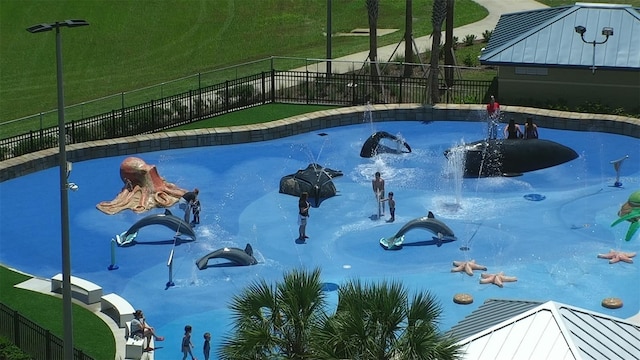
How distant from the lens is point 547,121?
45.4 metres

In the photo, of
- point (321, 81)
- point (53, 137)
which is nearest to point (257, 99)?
point (321, 81)

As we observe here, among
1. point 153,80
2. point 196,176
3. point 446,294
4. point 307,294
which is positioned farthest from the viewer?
point 153,80

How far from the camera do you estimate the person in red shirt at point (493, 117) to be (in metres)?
44.4

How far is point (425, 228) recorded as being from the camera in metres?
33.3

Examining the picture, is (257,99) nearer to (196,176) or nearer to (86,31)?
(196,176)

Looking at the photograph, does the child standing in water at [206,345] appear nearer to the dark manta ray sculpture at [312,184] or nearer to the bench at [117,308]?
A: the bench at [117,308]

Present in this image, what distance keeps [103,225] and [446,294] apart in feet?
35.9

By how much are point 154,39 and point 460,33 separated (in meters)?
16.7

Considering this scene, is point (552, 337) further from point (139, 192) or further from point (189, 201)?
point (139, 192)

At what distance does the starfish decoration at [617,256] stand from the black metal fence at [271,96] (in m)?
16.4

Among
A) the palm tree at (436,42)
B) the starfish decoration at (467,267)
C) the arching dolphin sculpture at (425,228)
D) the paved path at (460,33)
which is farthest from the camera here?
the paved path at (460,33)

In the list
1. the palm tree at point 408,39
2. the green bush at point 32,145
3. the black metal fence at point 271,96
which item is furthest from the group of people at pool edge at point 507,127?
the green bush at point 32,145

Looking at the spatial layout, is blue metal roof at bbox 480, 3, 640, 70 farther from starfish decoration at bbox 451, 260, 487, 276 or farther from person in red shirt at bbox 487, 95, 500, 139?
starfish decoration at bbox 451, 260, 487, 276

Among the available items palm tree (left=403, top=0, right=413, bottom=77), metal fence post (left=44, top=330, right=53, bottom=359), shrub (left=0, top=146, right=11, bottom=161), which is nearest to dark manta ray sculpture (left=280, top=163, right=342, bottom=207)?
shrub (left=0, top=146, right=11, bottom=161)
